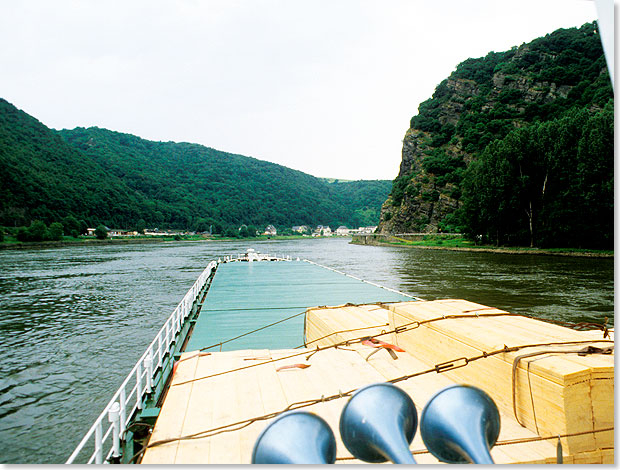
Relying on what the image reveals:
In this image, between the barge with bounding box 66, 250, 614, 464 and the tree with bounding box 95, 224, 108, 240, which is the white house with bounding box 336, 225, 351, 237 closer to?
the tree with bounding box 95, 224, 108, 240

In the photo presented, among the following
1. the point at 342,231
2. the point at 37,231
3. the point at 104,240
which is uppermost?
the point at 37,231

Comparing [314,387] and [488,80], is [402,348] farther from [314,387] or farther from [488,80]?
[488,80]

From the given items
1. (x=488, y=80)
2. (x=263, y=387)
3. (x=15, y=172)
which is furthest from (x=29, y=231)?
(x=488, y=80)

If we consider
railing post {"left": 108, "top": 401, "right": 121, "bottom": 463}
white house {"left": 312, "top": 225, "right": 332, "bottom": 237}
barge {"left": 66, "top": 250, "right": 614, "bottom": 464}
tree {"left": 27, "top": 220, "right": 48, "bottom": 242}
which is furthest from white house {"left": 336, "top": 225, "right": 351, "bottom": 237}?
railing post {"left": 108, "top": 401, "right": 121, "bottom": 463}

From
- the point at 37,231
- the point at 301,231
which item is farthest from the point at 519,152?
the point at 301,231

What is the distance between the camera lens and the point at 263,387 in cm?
373

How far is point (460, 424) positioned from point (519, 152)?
49.9m

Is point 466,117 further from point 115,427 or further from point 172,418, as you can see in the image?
point 172,418

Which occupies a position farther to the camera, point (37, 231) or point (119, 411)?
point (37, 231)

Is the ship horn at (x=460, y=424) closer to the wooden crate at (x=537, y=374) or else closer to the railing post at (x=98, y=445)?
the wooden crate at (x=537, y=374)

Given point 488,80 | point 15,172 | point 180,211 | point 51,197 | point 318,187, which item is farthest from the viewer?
point 318,187

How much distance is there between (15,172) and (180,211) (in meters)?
89.2

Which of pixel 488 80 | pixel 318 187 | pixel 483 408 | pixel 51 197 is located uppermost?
pixel 488 80

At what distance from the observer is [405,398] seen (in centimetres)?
175
